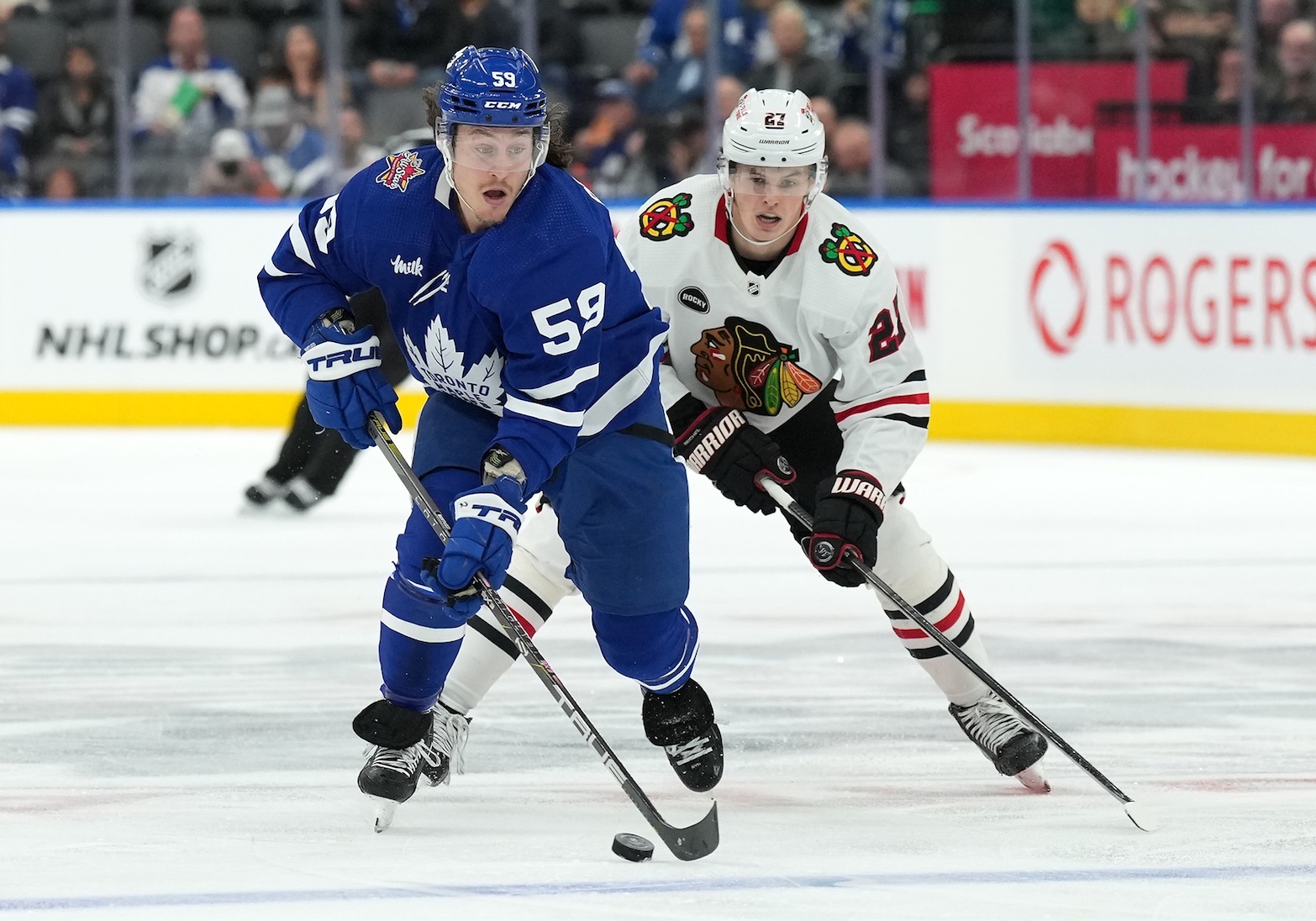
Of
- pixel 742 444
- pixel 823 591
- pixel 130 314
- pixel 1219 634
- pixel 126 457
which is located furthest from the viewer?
pixel 130 314

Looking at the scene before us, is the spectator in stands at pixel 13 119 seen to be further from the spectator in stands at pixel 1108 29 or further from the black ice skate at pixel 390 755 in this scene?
the black ice skate at pixel 390 755

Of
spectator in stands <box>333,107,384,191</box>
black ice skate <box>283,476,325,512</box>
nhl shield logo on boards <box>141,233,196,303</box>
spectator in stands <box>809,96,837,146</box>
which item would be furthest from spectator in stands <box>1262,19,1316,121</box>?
nhl shield logo on boards <box>141,233,196,303</box>

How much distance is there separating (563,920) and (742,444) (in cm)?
102

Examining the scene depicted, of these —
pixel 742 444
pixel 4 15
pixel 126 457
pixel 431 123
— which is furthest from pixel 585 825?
pixel 4 15

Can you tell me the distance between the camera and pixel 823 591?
5238 mm

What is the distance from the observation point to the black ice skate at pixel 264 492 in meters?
6.51

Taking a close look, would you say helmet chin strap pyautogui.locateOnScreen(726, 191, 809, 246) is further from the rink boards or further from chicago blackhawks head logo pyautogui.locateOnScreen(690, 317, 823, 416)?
the rink boards

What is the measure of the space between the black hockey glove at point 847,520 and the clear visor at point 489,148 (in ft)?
2.46

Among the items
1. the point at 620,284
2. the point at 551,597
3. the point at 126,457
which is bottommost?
the point at 126,457

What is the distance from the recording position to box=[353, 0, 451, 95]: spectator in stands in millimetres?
8859

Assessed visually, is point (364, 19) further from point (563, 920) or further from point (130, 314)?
point (563, 920)

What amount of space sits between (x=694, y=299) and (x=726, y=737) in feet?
2.58

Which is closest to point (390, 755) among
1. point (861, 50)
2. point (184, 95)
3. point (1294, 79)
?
point (1294, 79)

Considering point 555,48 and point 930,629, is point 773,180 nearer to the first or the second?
point 930,629
